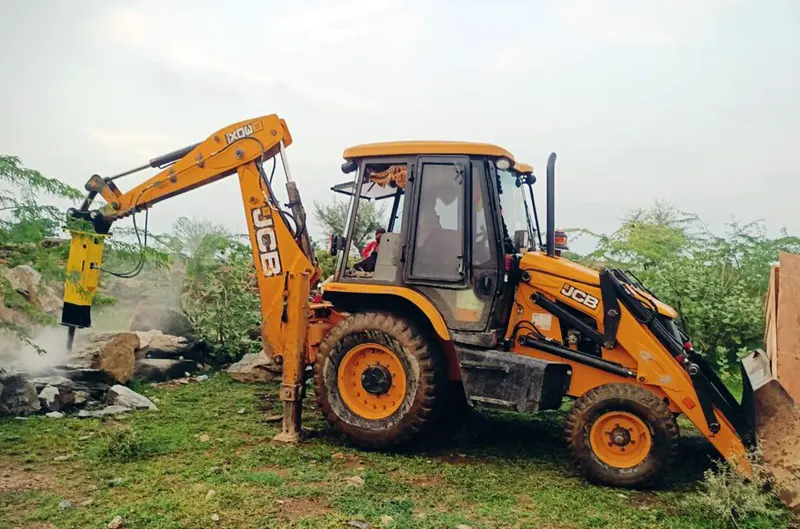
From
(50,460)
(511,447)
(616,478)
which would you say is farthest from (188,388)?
(616,478)

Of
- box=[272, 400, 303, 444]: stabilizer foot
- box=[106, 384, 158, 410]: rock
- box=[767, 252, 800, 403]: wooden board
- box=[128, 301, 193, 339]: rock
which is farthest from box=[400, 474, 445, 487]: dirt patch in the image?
box=[128, 301, 193, 339]: rock

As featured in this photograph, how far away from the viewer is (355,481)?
473 centimetres

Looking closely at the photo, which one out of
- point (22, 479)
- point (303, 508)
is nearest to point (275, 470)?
point (303, 508)

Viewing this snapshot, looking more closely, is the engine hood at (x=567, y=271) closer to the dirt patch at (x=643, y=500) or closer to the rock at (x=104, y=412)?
the dirt patch at (x=643, y=500)

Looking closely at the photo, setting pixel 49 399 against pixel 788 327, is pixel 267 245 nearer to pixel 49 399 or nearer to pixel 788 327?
pixel 49 399

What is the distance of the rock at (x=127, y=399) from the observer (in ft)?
21.6

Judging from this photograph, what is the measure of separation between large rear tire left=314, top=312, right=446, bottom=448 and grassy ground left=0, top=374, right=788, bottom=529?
23 centimetres

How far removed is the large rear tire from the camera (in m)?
5.44

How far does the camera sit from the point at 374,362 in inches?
224

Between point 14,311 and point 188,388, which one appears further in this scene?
point 188,388

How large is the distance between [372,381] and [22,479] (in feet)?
8.31

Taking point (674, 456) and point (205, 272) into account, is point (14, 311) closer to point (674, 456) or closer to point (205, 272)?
point (205, 272)

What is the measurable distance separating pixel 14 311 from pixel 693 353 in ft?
20.1

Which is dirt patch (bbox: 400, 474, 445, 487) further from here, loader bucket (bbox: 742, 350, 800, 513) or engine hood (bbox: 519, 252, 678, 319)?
loader bucket (bbox: 742, 350, 800, 513)
